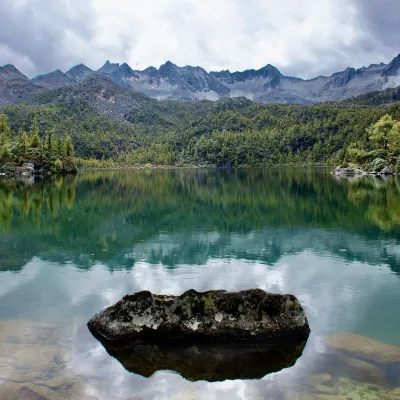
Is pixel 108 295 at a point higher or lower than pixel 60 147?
lower

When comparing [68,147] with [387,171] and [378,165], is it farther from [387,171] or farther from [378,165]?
[387,171]

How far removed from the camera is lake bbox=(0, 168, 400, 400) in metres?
10.1

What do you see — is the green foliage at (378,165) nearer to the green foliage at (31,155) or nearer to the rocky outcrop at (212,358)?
the green foliage at (31,155)

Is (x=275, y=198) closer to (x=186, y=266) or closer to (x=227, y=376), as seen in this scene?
(x=186, y=266)

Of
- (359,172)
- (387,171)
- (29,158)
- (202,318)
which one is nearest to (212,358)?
(202,318)

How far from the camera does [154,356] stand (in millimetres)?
11508

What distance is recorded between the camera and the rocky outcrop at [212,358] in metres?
10.7

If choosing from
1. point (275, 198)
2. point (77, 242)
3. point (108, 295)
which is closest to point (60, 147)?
point (275, 198)

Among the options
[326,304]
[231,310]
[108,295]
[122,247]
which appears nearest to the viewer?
[231,310]

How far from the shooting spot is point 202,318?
12445 millimetres

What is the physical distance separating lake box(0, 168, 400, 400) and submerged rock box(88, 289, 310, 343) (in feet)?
2.56

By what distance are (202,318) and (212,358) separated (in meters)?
1.38

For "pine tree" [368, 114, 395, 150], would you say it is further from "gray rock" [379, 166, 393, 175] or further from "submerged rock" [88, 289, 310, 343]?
"submerged rock" [88, 289, 310, 343]

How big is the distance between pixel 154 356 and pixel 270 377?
11.2 feet
